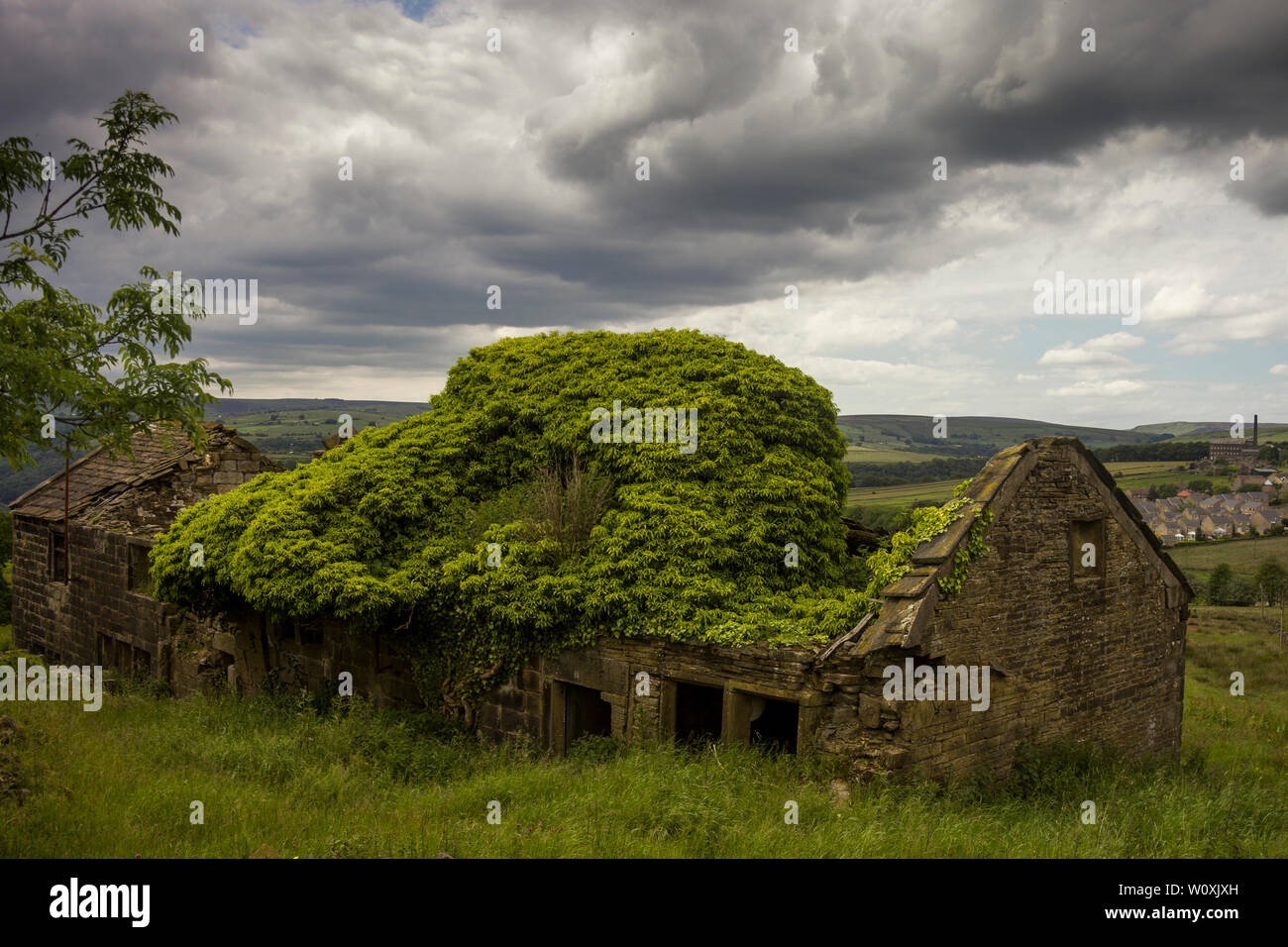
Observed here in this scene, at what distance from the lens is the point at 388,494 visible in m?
14.1

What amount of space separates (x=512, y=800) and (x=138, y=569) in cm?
1537

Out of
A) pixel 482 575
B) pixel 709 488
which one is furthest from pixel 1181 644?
pixel 482 575

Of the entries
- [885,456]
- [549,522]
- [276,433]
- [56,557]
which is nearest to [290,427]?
[276,433]

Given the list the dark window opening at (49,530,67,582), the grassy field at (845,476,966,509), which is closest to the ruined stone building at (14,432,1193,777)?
the dark window opening at (49,530,67,582)

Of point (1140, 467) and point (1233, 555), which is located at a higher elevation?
point (1140, 467)

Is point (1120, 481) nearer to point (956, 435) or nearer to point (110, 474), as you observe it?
point (110, 474)

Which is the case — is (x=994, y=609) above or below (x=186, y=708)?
above

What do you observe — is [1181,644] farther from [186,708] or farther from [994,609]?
[186,708]

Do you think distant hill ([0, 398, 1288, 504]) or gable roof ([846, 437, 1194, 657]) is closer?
gable roof ([846, 437, 1194, 657])

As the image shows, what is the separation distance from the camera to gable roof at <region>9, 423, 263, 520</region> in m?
21.7

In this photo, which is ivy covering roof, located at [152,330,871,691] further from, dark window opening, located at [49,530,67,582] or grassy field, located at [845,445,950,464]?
grassy field, located at [845,445,950,464]

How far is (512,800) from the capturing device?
360 inches

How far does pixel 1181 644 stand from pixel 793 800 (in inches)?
395

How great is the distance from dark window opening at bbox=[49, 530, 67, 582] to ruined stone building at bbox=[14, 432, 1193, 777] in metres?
8.67
